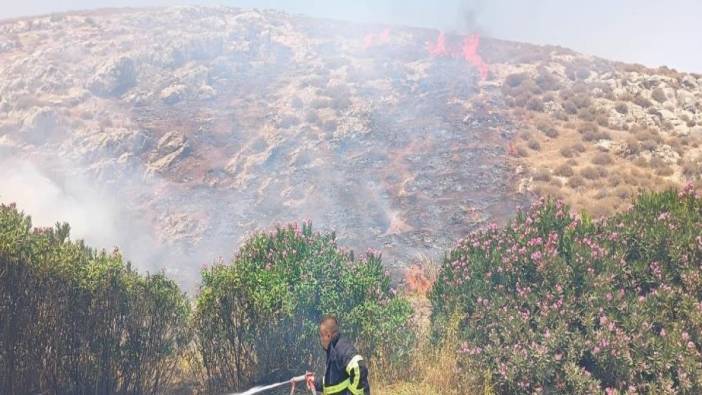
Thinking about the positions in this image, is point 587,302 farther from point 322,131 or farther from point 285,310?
point 322,131

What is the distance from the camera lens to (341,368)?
484 centimetres

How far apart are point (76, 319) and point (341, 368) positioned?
3.63 m

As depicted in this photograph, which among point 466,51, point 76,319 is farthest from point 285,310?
point 466,51

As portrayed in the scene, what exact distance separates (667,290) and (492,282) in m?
2.30

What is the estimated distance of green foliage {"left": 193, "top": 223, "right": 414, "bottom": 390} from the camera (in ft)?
23.2

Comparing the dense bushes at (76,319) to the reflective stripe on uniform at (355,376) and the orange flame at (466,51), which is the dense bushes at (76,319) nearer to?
the reflective stripe on uniform at (355,376)

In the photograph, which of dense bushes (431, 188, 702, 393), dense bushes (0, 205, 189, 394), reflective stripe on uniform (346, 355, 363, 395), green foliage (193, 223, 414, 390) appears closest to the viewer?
reflective stripe on uniform (346, 355, 363, 395)

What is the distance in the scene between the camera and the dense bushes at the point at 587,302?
6559 millimetres

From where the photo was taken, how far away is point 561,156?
25.8 meters

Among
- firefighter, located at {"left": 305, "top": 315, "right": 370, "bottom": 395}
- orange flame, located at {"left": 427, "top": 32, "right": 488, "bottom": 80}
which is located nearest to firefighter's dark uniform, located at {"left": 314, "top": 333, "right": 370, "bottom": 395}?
firefighter, located at {"left": 305, "top": 315, "right": 370, "bottom": 395}

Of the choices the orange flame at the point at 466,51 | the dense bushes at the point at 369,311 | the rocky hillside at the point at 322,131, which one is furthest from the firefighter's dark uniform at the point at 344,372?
the orange flame at the point at 466,51

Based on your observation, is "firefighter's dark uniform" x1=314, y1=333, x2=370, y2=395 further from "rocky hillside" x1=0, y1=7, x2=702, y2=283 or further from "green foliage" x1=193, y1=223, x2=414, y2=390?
"rocky hillside" x1=0, y1=7, x2=702, y2=283

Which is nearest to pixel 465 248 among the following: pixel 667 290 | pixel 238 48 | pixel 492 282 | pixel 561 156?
pixel 492 282

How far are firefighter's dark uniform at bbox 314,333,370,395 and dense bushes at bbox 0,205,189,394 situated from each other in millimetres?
3051
